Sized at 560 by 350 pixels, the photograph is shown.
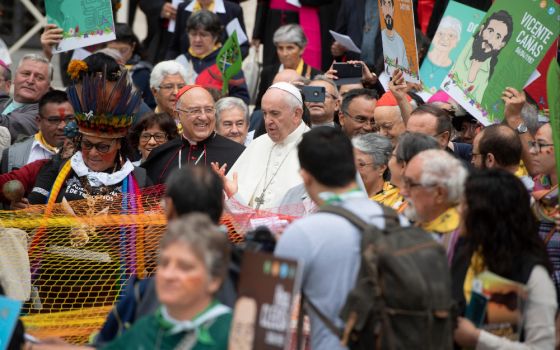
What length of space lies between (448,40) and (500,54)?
4.24ft

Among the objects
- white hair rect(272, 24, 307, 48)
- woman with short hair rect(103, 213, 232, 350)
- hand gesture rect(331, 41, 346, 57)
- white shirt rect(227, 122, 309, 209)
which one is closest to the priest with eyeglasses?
white shirt rect(227, 122, 309, 209)

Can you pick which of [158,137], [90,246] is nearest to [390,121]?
[158,137]

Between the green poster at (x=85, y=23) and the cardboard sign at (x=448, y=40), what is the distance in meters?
2.62

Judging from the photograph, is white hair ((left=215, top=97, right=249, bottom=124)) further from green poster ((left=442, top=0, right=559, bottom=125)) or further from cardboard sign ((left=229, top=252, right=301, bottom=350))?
cardboard sign ((left=229, top=252, right=301, bottom=350))

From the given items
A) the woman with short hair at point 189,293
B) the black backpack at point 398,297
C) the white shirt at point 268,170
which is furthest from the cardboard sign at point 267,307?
the white shirt at point 268,170

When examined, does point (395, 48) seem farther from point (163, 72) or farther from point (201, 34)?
point (201, 34)

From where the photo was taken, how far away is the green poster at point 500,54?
26.2ft

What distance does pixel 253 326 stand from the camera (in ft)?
15.0

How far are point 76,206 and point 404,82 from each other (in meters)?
2.58

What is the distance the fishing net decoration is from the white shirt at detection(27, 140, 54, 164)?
1526 millimetres

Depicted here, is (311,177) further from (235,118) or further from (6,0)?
(6,0)

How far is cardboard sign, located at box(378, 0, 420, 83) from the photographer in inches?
333

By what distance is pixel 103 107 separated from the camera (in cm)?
764

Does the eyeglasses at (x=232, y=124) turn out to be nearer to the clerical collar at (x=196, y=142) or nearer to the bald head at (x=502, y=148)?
the clerical collar at (x=196, y=142)
